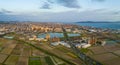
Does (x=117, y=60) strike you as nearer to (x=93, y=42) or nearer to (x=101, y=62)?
(x=101, y=62)

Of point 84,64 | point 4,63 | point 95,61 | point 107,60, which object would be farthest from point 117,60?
point 4,63

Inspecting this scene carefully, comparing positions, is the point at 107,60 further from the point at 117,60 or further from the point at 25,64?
the point at 25,64

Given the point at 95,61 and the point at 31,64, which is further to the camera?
the point at 95,61

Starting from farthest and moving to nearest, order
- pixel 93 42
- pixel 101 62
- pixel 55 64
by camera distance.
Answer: pixel 93 42 → pixel 101 62 → pixel 55 64

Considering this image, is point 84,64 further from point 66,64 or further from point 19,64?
point 19,64

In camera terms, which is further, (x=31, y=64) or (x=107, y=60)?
(x=107, y=60)

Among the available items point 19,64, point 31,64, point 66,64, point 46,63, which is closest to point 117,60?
point 66,64

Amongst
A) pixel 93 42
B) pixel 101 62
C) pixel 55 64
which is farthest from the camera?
pixel 93 42
